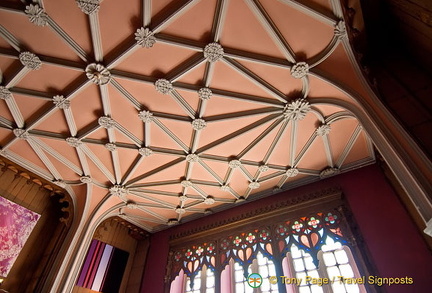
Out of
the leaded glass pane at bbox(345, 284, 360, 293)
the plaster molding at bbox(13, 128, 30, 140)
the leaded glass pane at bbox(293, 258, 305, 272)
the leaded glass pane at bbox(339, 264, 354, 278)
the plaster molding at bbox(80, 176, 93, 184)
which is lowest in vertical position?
the leaded glass pane at bbox(345, 284, 360, 293)

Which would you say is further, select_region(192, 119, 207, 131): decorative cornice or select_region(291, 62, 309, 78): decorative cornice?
select_region(192, 119, 207, 131): decorative cornice

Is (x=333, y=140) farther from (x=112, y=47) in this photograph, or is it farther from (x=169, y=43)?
(x=112, y=47)

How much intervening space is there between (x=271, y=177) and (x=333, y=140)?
1.73 m

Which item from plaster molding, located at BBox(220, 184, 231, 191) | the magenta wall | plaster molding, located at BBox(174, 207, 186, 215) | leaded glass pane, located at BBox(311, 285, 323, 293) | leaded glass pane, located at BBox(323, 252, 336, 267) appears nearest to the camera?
the magenta wall

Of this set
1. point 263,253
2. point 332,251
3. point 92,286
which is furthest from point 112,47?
point 92,286

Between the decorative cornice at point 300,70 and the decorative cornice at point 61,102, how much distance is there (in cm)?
410

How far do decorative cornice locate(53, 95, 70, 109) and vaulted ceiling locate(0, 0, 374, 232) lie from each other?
0.10 ft

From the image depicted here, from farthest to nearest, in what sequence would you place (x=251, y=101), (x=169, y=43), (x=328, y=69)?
(x=251, y=101), (x=328, y=69), (x=169, y=43)

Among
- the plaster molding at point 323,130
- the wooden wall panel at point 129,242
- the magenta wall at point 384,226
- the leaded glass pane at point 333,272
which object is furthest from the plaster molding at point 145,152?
the leaded glass pane at point 333,272

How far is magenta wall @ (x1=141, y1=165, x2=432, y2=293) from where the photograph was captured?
399cm

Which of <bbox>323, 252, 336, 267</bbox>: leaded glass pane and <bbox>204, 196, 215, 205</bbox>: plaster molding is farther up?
<bbox>204, 196, 215, 205</bbox>: plaster molding

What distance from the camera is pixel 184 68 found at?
405 cm

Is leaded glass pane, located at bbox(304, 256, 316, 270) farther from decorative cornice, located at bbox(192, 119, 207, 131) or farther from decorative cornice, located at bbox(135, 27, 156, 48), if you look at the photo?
decorative cornice, located at bbox(135, 27, 156, 48)

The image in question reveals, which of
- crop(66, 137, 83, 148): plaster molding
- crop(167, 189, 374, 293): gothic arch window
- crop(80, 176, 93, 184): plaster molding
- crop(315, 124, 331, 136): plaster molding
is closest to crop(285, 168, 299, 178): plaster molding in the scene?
crop(167, 189, 374, 293): gothic arch window
